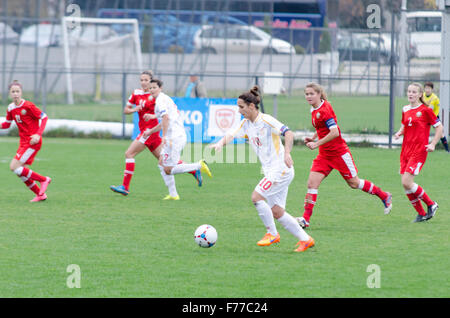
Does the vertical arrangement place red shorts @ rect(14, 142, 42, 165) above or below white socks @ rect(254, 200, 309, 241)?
above

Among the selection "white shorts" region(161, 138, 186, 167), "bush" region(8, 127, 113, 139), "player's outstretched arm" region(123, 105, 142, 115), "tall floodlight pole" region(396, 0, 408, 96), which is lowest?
"bush" region(8, 127, 113, 139)

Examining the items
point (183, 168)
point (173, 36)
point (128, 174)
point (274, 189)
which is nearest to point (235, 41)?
point (173, 36)

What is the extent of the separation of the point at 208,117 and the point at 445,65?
6326mm

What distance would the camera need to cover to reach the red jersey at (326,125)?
9523 millimetres

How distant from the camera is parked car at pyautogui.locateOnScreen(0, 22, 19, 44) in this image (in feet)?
117

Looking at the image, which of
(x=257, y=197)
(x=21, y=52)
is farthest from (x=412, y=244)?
(x=21, y=52)

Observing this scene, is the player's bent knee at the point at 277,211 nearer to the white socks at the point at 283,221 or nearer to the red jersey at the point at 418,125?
the white socks at the point at 283,221

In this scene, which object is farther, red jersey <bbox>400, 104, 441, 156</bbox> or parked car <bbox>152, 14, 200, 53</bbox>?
parked car <bbox>152, 14, 200, 53</bbox>

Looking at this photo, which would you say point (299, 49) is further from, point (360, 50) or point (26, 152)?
point (26, 152)

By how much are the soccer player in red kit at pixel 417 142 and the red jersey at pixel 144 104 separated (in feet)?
13.6

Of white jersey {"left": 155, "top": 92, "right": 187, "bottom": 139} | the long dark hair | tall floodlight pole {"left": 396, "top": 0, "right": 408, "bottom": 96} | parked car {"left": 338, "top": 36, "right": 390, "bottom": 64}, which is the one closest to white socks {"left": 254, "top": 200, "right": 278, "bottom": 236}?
the long dark hair

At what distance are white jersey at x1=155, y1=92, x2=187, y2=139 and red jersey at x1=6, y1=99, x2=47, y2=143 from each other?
5.49ft

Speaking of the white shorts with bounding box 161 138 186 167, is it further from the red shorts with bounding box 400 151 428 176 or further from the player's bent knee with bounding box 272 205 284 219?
the player's bent knee with bounding box 272 205 284 219

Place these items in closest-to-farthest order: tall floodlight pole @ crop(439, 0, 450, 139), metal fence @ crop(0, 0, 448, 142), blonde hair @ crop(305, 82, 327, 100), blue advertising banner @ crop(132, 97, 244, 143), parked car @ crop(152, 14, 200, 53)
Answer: blonde hair @ crop(305, 82, 327, 100), tall floodlight pole @ crop(439, 0, 450, 139), blue advertising banner @ crop(132, 97, 244, 143), metal fence @ crop(0, 0, 448, 142), parked car @ crop(152, 14, 200, 53)
